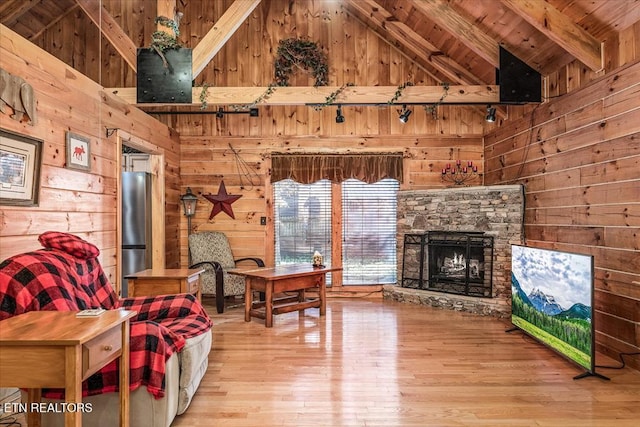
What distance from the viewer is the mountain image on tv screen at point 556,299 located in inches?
120

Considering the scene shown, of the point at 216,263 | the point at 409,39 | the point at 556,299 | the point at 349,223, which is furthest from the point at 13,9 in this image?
the point at 556,299

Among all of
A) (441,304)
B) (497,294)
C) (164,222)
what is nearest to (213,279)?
(164,222)

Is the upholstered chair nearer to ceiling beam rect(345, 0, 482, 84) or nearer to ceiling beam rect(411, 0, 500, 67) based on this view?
ceiling beam rect(345, 0, 482, 84)

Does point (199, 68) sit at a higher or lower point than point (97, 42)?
lower

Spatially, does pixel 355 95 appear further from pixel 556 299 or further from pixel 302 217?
pixel 556 299

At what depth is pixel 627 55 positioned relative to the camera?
10.9 ft

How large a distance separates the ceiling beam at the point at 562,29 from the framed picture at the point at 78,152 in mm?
3849

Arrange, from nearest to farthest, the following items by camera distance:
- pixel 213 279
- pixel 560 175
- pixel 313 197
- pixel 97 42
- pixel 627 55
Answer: pixel 627 55
pixel 560 175
pixel 213 279
pixel 97 42
pixel 313 197

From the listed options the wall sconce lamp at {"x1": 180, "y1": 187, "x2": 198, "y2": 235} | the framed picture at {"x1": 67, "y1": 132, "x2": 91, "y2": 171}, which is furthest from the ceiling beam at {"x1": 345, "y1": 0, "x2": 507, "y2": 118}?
the framed picture at {"x1": 67, "y1": 132, "x2": 91, "y2": 171}

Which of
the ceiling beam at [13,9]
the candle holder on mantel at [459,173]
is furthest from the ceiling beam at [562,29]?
the ceiling beam at [13,9]

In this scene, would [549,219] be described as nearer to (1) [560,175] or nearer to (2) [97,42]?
(1) [560,175]

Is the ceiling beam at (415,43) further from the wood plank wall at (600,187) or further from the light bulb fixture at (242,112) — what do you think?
the light bulb fixture at (242,112)

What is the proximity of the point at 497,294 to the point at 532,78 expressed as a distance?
254 centimetres

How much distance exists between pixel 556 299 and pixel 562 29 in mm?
2316
